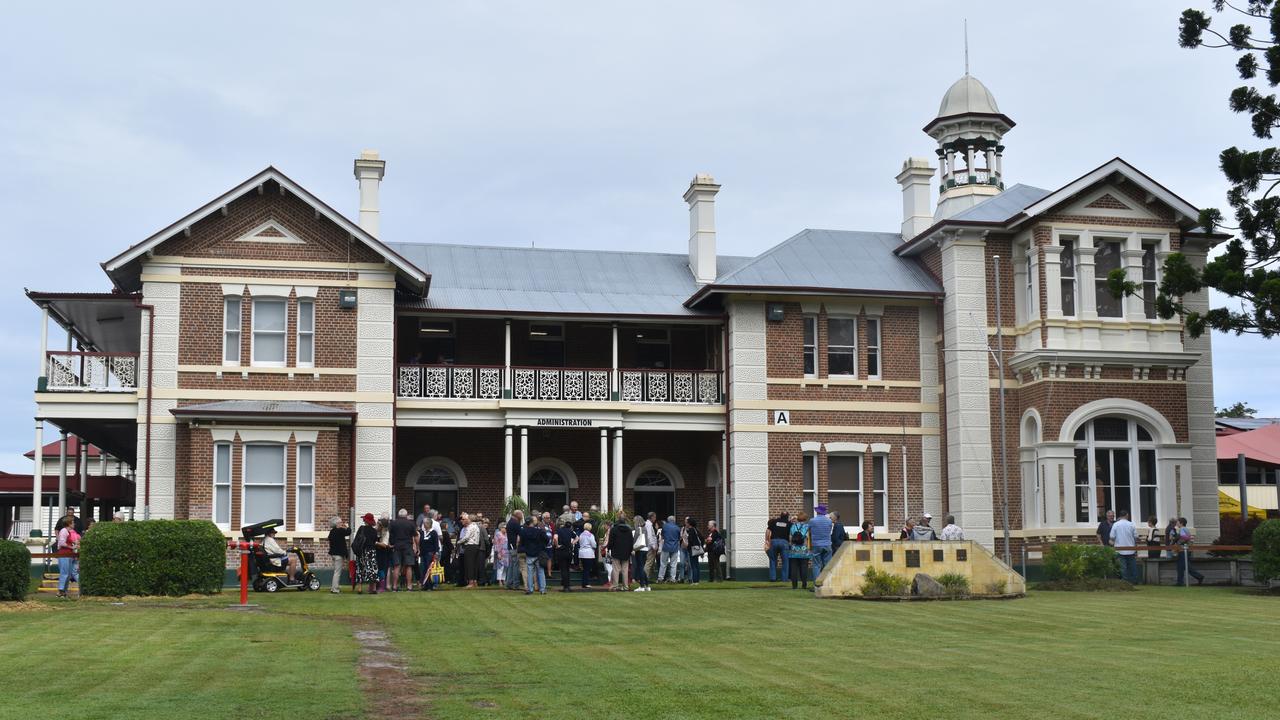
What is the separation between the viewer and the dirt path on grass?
10.4m

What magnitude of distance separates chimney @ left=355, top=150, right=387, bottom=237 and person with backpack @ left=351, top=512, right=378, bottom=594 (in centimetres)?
1029

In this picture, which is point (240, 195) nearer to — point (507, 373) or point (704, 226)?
point (507, 373)

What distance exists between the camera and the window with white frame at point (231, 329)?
97.1 ft

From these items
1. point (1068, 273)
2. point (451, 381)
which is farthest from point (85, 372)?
point (1068, 273)

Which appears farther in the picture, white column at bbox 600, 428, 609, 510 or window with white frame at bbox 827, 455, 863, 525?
window with white frame at bbox 827, 455, 863, 525

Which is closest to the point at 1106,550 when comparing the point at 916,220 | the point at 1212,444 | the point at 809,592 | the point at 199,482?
the point at 809,592

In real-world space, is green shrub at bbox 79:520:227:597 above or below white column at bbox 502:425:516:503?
below

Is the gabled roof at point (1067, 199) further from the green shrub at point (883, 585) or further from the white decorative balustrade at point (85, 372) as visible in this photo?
the white decorative balustrade at point (85, 372)

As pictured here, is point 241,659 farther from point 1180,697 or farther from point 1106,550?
point 1106,550

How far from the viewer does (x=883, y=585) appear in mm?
22109

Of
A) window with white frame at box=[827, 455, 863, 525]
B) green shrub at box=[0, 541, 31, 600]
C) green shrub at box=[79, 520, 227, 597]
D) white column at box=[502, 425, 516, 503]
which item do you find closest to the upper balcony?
white column at box=[502, 425, 516, 503]

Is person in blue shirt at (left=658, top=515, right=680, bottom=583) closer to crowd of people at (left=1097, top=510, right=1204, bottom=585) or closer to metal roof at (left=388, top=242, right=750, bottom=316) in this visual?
metal roof at (left=388, top=242, right=750, bottom=316)

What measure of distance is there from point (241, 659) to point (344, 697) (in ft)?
9.56

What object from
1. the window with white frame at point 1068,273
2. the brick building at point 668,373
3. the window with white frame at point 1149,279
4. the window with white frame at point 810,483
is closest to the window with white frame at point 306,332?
the brick building at point 668,373
